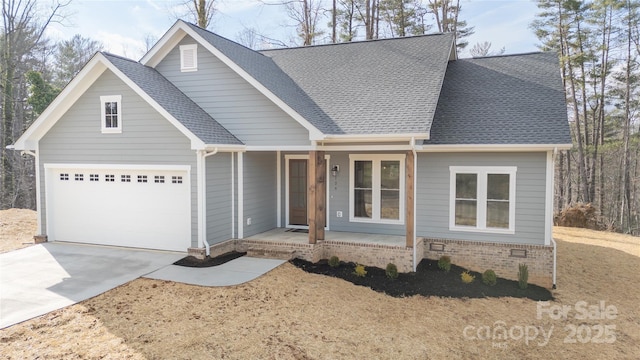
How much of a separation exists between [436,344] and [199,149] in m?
6.42

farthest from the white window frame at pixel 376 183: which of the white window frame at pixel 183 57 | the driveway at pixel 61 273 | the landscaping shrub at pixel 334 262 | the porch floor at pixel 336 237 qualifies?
the white window frame at pixel 183 57

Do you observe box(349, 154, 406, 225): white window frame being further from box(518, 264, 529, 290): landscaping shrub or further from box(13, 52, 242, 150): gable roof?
box(13, 52, 242, 150): gable roof

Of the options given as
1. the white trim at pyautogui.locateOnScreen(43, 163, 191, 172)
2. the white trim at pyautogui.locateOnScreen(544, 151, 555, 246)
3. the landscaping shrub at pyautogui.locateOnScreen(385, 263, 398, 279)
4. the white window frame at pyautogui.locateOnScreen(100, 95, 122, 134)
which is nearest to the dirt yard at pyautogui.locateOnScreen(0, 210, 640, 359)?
the landscaping shrub at pyautogui.locateOnScreen(385, 263, 398, 279)

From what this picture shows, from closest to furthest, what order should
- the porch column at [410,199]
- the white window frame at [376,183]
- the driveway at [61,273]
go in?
the driveway at [61,273], the porch column at [410,199], the white window frame at [376,183]

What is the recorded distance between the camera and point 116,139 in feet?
34.8

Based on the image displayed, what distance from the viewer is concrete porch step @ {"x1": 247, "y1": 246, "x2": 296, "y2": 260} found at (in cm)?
1009

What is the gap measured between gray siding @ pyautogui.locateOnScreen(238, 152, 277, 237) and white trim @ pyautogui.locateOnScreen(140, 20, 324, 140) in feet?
6.01

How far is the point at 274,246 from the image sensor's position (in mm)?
10375

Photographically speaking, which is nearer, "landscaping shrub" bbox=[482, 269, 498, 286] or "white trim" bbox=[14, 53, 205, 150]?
"landscaping shrub" bbox=[482, 269, 498, 286]

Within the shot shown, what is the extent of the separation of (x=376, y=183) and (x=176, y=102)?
225 inches

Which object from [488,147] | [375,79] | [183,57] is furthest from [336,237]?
[183,57]

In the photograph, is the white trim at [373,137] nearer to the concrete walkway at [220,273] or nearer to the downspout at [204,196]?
the downspout at [204,196]

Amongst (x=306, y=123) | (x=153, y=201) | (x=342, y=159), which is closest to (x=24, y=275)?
(x=153, y=201)

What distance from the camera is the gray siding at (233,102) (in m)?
10.4
